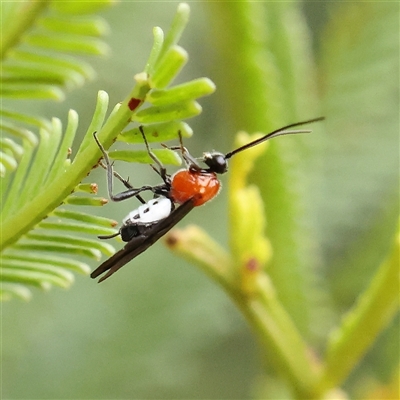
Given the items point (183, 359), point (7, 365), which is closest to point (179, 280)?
point (183, 359)

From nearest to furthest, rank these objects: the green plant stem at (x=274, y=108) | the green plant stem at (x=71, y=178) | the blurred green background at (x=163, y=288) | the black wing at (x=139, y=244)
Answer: the green plant stem at (x=71, y=178)
the black wing at (x=139, y=244)
the green plant stem at (x=274, y=108)
the blurred green background at (x=163, y=288)

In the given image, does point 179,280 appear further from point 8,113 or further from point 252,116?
point 8,113

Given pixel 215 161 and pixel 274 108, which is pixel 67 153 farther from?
pixel 274 108

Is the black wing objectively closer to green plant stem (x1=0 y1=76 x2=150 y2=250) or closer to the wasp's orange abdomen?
the wasp's orange abdomen

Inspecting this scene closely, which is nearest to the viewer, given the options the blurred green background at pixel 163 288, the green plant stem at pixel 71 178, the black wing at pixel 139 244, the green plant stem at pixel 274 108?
the green plant stem at pixel 71 178

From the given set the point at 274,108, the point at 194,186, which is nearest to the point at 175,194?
the point at 194,186

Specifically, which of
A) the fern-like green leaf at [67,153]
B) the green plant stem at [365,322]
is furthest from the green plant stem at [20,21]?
the green plant stem at [365,322]

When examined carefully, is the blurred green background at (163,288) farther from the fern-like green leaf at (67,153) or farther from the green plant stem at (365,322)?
the fern-like green leaf at (67,153)
